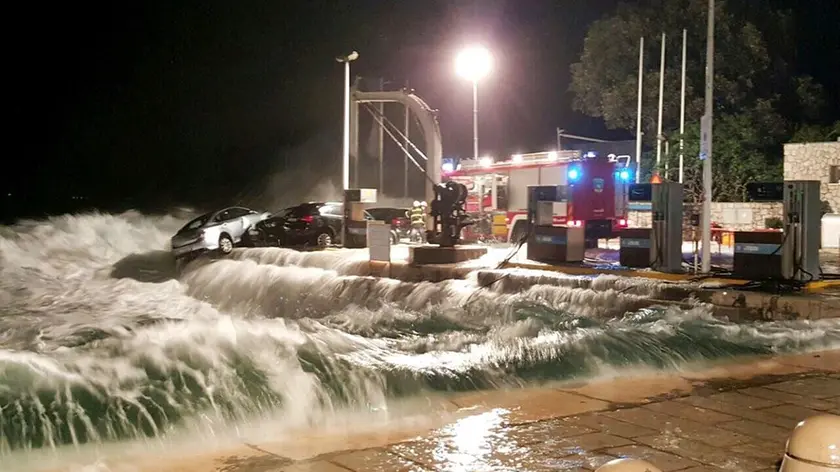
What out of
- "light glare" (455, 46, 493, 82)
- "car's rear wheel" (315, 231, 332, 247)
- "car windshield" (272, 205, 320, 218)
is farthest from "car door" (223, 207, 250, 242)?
"light glare" (455, 46, 493, 82)

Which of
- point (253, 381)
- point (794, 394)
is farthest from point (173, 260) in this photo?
point (794, 394)

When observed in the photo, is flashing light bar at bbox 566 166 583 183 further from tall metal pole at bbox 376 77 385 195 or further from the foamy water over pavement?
tall metal pole at bbox 376 77 385 195

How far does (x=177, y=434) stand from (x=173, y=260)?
2118cm

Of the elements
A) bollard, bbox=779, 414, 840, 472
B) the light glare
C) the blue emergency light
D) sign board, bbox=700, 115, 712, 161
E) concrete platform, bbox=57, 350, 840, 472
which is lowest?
concrete platform, bbox=57, 350, 840, 472

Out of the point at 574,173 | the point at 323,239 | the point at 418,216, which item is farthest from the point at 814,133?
the point at 323,239

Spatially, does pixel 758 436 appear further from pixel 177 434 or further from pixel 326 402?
pixel 177 434

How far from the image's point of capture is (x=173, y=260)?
2791cm

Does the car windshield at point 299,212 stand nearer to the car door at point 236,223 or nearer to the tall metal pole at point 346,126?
the car door at point 236,223

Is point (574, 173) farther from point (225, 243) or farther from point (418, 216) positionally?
point (225, 243)

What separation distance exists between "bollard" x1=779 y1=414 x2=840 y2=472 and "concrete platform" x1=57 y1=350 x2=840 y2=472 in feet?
7.16

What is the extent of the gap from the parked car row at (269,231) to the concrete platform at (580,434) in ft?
59.1

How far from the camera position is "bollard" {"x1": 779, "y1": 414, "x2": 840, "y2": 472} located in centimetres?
378

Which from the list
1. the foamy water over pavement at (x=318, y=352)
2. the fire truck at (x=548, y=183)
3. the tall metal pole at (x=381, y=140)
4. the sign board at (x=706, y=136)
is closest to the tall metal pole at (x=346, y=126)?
the tall metal pole at (x=381, y=140)

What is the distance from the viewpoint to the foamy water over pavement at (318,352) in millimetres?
7789
